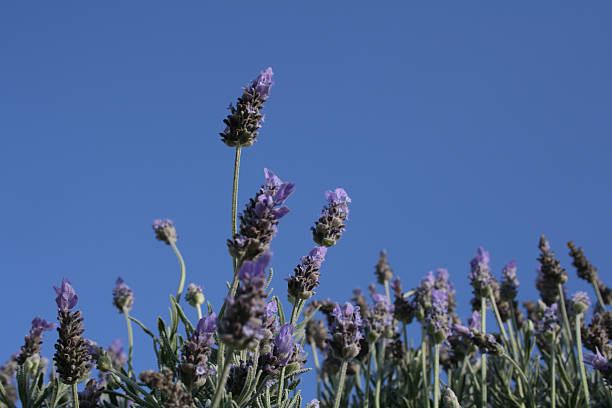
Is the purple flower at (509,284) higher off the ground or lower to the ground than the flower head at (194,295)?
higher

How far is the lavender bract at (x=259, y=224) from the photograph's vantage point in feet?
5.05

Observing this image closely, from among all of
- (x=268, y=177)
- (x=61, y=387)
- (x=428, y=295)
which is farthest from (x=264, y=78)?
(x=428, y=295)

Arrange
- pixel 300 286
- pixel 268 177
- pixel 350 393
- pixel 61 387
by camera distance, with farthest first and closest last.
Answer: pixel 350 393, pixel 61 387, pixel 300 286, pixel 268 177

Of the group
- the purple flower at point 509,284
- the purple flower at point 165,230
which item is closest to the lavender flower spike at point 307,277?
the purple flower at point 165,230

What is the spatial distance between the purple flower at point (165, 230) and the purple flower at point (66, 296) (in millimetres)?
1230

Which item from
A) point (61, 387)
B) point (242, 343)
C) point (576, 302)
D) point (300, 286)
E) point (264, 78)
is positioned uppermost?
point (264, 78)

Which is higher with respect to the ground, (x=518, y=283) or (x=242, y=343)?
(x=518, y=283)

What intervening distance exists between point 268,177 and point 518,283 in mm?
3055

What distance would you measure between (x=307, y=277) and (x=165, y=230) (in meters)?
1.22

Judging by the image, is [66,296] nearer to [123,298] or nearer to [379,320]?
[123,298]

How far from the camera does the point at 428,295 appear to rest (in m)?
3.63

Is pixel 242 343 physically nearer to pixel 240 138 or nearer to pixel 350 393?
pixel 240 138

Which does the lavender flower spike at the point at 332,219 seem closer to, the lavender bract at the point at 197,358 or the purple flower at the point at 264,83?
the purple flower at the point at 264,83

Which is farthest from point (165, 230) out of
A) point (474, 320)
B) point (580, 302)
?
point (580, 302)
